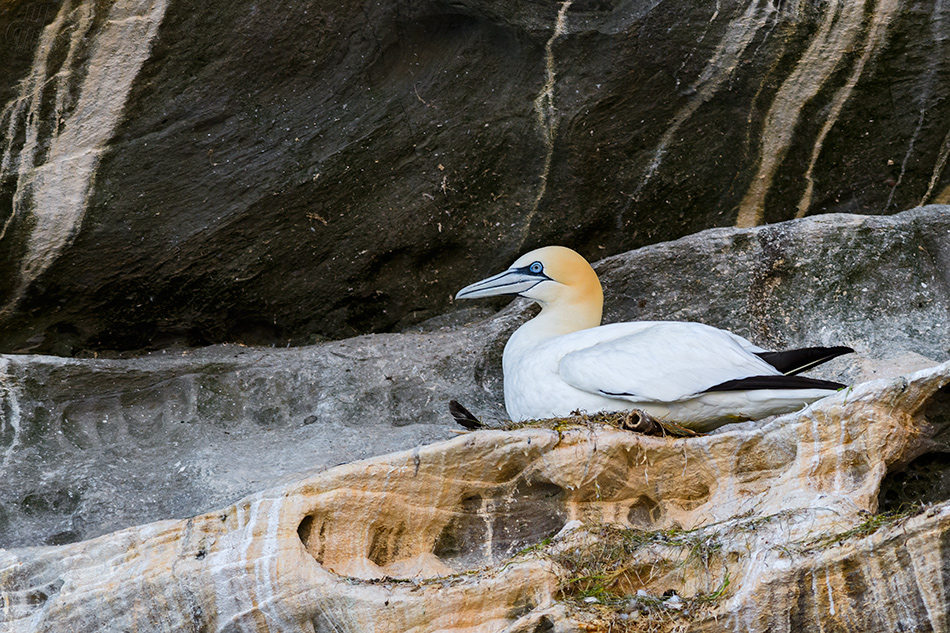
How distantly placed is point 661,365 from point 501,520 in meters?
0.92

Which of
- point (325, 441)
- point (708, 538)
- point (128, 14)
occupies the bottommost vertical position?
point (325, 441)

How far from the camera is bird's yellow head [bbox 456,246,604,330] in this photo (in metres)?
4.93

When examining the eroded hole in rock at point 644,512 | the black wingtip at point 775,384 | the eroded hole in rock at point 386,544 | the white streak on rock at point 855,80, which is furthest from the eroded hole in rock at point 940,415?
the eroded hole in rock at point 386,544

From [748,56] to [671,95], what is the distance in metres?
0.42

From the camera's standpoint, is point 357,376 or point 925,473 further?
point 357,376

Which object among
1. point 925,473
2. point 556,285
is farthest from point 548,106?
point 925,473

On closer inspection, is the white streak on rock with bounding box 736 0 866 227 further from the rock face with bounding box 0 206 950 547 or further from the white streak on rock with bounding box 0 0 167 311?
the white streak on rock with bounding box 0 0 167 311

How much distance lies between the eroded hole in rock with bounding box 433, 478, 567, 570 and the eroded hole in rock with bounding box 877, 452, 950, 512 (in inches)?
48.5

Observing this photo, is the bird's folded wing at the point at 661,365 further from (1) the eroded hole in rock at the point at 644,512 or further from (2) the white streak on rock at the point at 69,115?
(2) the white streak on rock at the point at 69,115

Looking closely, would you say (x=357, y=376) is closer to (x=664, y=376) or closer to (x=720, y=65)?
(x=664, y=376)

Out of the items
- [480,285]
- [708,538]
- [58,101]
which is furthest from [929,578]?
[58,101]

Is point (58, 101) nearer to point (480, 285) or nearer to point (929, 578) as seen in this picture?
point (480, 285)

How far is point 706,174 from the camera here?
5.57m

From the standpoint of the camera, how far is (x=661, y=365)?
13.8ft
